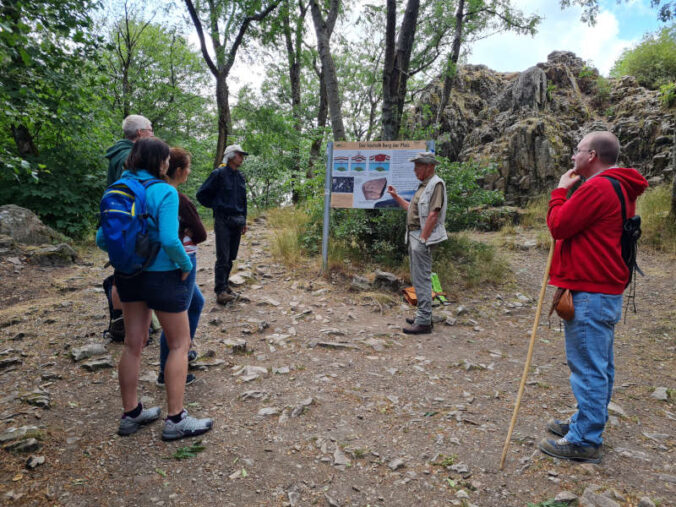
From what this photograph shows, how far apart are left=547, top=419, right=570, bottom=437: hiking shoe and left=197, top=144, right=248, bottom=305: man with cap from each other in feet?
13.9

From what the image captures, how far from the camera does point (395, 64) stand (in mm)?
7426

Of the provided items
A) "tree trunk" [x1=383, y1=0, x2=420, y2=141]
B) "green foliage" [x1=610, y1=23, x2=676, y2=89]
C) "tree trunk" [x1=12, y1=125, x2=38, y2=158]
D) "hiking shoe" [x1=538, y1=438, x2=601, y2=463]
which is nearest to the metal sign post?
"tree trunk" [x1=383, y1=0, x2=420, y2=141]

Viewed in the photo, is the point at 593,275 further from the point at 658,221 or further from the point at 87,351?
the point at 658,221

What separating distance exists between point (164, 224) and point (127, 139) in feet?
4.94

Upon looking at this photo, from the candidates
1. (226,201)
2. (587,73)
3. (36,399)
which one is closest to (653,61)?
(587,73)

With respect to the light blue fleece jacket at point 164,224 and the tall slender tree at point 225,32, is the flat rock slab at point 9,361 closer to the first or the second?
the light blue fleece jacket at point 164,224

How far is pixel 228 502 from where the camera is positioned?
222 cm

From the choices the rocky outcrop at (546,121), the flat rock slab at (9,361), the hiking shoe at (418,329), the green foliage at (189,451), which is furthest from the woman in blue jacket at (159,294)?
the rocky outcrop at (546,121)

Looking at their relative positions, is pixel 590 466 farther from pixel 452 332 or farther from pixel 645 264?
pixel 645 264

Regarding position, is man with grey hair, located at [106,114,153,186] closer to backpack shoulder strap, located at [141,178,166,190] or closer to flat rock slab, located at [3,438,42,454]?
backpack shoulder strap, located at [141,178,166,190]

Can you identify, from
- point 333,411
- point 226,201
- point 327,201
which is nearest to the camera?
point 333,411

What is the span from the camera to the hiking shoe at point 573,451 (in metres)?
2.54

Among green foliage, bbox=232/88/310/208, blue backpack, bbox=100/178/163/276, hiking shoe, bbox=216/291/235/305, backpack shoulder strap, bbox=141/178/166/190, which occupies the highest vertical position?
green foliage, bbox=232/88/310/208

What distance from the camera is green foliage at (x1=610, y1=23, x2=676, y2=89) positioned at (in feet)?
42.5
